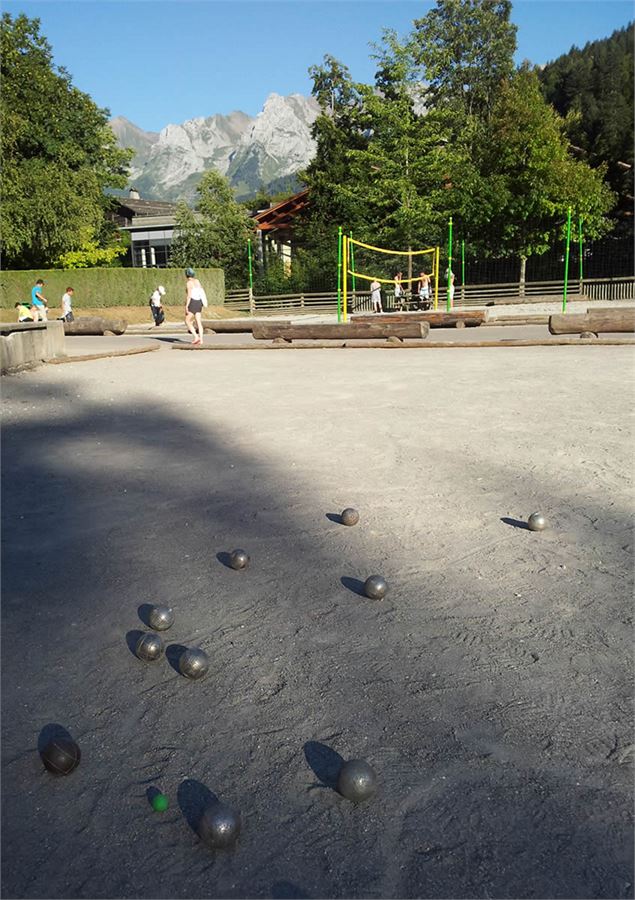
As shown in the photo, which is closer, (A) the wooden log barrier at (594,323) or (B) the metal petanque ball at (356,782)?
(B) the metal petanque ball at (356,782)

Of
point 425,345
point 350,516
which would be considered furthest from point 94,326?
point 350,516

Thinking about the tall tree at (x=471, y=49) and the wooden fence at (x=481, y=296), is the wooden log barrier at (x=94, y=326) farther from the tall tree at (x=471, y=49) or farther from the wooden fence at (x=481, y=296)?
the tall tree at (x=471, y=49)

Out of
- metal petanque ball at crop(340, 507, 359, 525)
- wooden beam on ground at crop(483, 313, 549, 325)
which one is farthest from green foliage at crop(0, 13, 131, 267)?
metal petanque ball at crop(340, 507, 359, 525)

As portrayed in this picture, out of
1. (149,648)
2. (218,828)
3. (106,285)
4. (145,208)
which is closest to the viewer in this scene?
(218,828)

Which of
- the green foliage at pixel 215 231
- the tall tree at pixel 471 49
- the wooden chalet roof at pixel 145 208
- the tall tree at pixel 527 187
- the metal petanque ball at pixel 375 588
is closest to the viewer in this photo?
the metal petanque ball at pixel 375 588

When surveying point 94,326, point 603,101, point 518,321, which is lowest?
point 518,321

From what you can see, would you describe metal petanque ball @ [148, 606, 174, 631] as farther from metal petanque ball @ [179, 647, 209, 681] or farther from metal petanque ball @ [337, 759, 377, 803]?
metal petanque ball @ [337, 759, 377, 803]

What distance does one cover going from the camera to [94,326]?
25516mm

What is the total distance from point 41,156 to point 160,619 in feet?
152

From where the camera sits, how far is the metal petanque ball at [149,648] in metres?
3.10

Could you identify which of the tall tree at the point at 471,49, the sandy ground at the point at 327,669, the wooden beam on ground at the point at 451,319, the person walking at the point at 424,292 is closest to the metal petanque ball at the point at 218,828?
the sandy ground at the point at 327,669

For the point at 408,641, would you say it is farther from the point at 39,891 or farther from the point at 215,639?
the point at 39,891

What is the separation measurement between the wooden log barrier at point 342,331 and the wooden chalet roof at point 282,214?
89.4 ft

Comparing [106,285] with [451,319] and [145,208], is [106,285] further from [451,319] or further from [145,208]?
[145,208]
